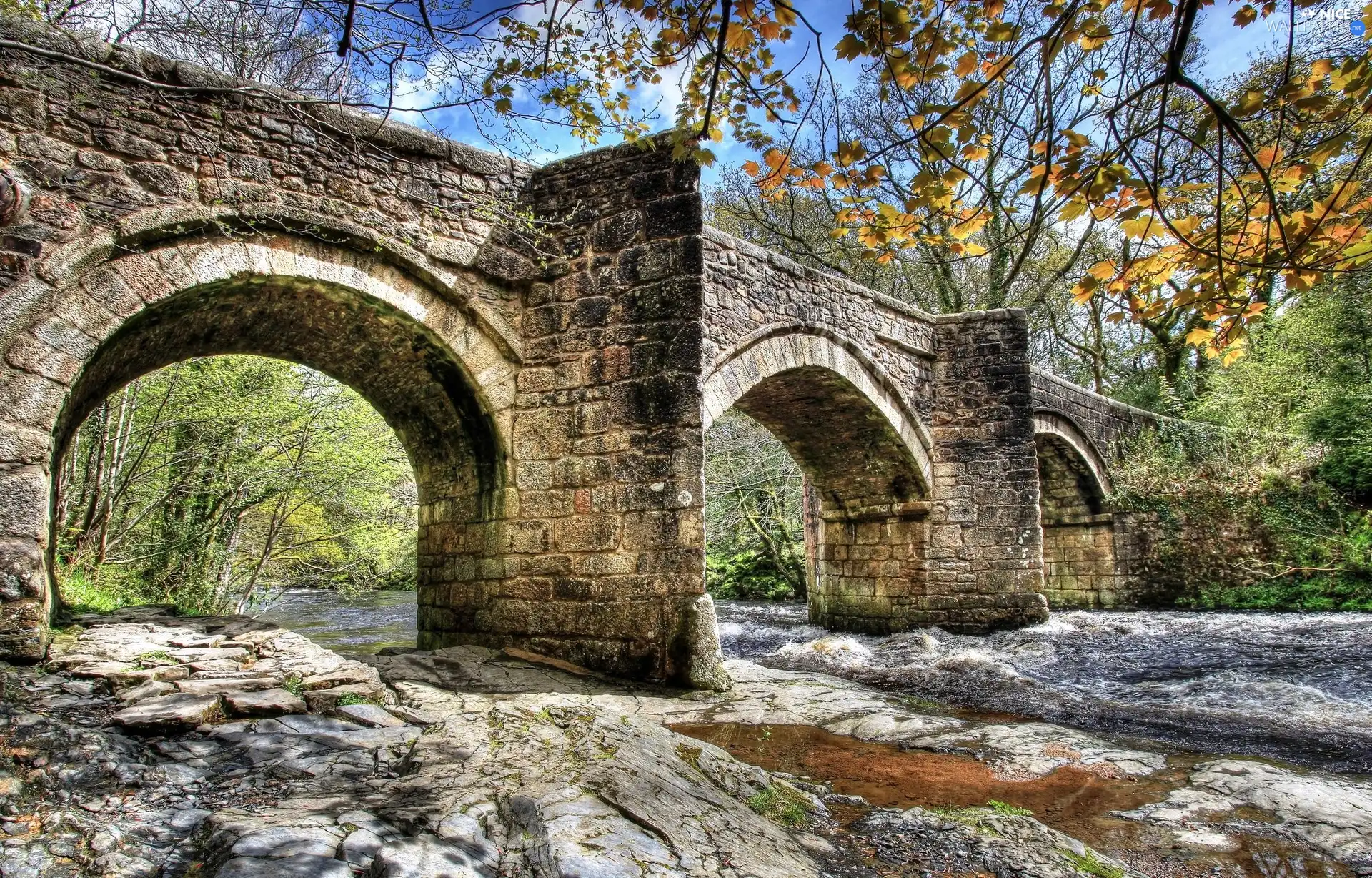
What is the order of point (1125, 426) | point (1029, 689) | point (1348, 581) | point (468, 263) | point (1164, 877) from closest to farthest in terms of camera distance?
point (1164, 877) < point (468, 263) < point (1029, 689) < point (1348, 581) < point (1125, 426)

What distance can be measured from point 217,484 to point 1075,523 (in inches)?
497

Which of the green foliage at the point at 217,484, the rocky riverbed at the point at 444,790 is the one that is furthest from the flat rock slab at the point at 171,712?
the green foliage at the point at 217,484

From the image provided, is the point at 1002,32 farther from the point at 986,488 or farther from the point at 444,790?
the point at 986,488

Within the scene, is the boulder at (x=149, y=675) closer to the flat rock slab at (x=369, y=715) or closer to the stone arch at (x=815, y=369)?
the flat rock slab at (x=369, y=715)

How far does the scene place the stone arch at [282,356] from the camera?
147 inches

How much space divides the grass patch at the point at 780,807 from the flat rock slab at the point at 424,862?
975 mm

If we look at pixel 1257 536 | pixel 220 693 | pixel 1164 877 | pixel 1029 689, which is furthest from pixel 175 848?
pixel 1257 536

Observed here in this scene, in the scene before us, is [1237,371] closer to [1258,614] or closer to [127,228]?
[1258,614]

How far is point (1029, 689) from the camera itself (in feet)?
20.1

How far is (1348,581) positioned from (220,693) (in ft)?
41.1

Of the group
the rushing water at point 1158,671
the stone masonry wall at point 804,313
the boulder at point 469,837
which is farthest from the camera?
the stone masonry wall at point 804,313

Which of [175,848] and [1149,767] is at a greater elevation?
[175,848]

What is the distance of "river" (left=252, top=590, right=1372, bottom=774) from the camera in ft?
15.5

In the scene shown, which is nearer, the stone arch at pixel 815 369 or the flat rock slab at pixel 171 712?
the flat rock slab at pixel 171 712
